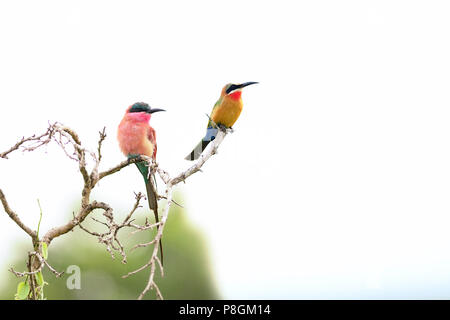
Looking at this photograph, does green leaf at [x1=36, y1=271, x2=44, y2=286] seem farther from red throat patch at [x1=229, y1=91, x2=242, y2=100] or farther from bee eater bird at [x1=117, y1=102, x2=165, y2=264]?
red throat patch at [x1=229, y1=91, x2=242, y2=100]

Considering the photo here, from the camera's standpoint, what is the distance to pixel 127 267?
77.4 ft

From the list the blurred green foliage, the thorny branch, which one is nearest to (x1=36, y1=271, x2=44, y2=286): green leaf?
the thorny branch

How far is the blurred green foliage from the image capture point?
23.0m

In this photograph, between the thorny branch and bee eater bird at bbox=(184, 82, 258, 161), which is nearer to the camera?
the thorny branch

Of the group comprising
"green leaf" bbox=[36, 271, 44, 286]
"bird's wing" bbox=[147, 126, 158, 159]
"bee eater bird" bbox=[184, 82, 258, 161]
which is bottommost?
"green leaf" bbox=[36, 271, 44, 286]

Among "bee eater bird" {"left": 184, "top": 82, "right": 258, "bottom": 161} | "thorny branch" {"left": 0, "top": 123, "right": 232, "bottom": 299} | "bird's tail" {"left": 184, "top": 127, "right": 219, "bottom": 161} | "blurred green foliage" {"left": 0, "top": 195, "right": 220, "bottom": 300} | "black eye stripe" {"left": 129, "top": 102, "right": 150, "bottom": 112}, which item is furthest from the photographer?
"blurred green foliage" {"left": 0, "top": 195, "right": 220, "bottom": 300}

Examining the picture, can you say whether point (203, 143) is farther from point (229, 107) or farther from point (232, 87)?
point (232, 87)

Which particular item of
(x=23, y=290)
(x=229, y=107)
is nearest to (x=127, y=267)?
(x=229, y=107)

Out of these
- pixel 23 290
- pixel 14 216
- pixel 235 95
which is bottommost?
pixel 23 290

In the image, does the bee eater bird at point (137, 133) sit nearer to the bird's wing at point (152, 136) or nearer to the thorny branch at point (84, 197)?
the bird's wing at point (152, 136)

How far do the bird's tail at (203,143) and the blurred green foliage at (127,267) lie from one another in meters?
14.7

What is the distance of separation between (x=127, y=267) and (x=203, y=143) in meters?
18.2

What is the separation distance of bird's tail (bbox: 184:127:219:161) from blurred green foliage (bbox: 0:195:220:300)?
1468 centimetres
